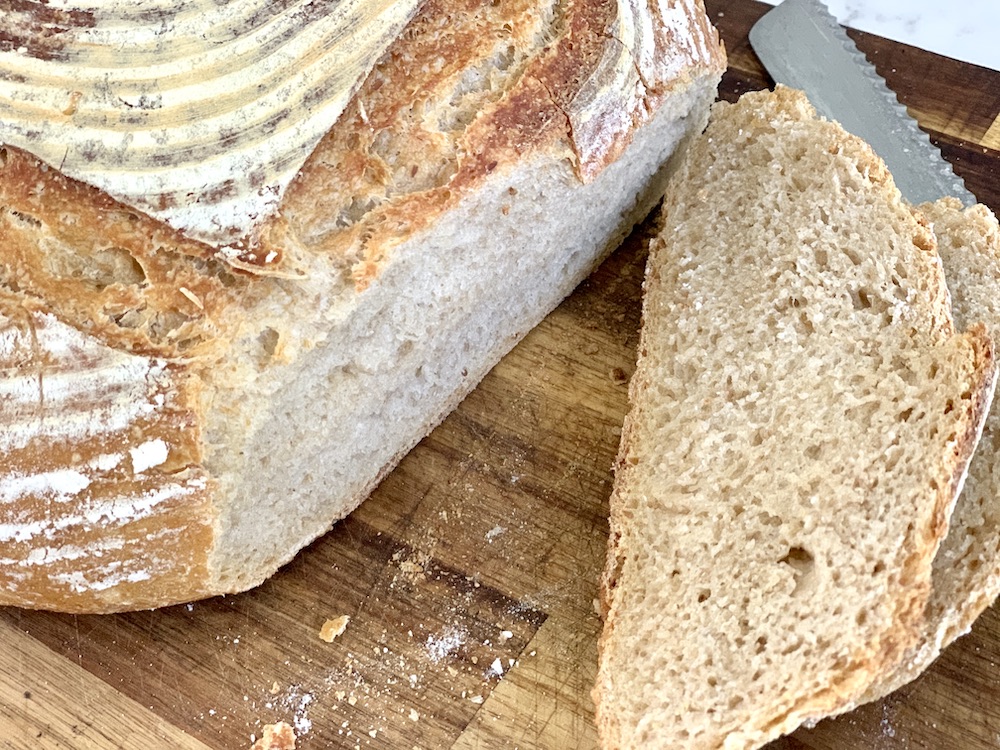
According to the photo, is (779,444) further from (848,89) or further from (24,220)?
(24,220)

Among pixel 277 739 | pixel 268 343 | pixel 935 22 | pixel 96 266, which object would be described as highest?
pixel 935 22

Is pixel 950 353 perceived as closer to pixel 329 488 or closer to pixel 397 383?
pixel 397 383

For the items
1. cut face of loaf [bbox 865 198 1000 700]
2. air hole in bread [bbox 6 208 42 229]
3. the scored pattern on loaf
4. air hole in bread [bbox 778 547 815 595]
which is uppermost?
the scored pattern on loaf

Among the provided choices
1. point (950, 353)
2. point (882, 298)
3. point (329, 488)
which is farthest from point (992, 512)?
point (329, 488)

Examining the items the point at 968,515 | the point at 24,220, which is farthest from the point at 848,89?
the point at 24,220

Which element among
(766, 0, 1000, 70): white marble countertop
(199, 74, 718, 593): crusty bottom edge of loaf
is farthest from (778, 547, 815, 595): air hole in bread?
(766, 0, 1000, 70): white marble countertop

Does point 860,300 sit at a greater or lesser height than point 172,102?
lesser

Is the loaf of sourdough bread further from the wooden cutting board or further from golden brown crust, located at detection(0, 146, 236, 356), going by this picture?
the wooden cutting board
